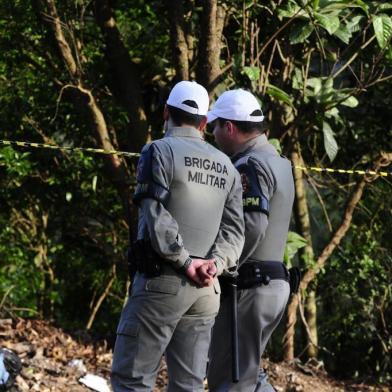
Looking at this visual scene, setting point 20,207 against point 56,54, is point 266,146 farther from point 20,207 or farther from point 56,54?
point 20,207

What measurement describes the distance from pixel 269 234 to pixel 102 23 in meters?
3.43

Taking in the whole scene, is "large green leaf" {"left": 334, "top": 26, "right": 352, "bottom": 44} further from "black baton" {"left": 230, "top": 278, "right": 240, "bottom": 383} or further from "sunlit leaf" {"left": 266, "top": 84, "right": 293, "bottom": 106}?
"black baton" {"left": 230, "top": 278, "right": 240, "bottom": 383}

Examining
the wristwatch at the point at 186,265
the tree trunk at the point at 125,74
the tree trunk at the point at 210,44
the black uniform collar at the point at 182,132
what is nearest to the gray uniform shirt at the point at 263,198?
the black uniform collar at the point at 182,132

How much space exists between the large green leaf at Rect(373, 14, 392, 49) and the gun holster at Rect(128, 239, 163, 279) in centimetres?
327

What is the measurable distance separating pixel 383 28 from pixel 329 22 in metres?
0.50

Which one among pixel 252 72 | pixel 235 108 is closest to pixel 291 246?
pixel 252 72

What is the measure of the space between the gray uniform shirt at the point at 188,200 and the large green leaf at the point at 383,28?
2692 millimetres

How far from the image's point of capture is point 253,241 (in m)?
5.22

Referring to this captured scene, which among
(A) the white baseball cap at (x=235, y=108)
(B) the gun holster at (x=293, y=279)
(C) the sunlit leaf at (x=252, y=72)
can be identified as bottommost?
(B) the gun holster at (x=293, y=279)

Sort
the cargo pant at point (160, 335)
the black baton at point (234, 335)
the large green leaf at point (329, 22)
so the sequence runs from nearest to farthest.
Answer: the cargo pant at point (160, 335), the black baton at point (234, 335), the large green leaf at point (329, 22)

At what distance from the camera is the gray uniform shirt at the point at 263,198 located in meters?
5.20

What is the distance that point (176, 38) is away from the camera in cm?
752

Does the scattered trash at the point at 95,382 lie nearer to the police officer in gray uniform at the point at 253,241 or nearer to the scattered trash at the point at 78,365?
the scattered trash at the point at 78,365

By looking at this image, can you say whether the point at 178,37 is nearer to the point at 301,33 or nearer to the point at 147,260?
the point at 301,33
